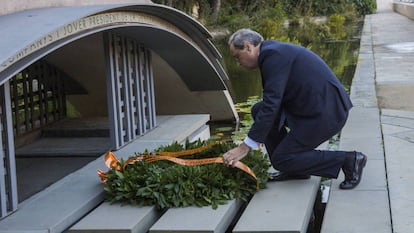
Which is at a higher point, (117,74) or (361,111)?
(117,74)

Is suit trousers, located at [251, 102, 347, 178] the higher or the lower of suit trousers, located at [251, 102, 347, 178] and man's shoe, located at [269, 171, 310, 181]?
the higher

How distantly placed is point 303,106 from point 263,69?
42cm

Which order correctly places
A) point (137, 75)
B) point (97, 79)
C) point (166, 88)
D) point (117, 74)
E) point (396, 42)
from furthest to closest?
point (396, 42) → point (166, 88) → point (97, 79) → point (137, 75) → point (117, 74)

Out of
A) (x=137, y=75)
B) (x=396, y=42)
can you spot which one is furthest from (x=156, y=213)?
(x=396, y=42)

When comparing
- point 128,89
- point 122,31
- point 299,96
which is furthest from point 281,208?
point 122,31

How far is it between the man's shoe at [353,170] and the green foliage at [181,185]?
62 centimetres

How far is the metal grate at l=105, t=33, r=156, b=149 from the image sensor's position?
6.85 metres

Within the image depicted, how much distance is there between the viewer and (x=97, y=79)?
378 inches

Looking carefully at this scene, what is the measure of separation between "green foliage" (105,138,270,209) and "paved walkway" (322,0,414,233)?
0.64m

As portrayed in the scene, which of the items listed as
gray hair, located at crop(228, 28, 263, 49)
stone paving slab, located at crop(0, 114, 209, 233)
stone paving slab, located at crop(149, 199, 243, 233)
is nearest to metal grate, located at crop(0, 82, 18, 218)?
stone paving slab, located at crop(0, 114, 209, 233)

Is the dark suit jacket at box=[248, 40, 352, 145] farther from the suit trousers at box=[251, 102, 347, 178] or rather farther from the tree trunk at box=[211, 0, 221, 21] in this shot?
the tree trunk at box=[211, 0, 221, 21]

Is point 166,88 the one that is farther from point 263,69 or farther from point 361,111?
point 263,69

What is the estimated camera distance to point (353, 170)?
17.0 feet

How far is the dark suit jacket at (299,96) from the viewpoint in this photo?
4.74 m
